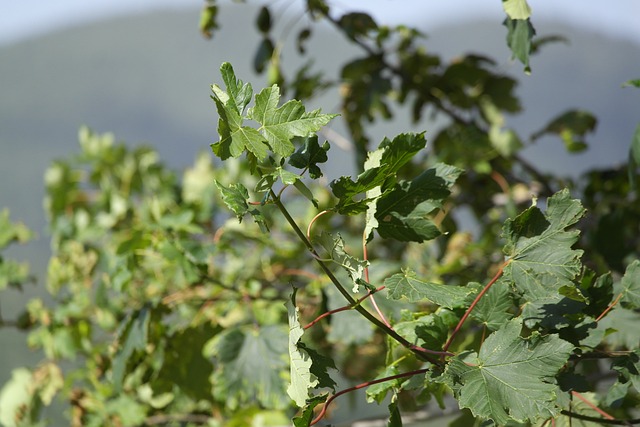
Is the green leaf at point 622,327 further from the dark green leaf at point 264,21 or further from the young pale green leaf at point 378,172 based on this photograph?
the dark green leaf at point 264,21

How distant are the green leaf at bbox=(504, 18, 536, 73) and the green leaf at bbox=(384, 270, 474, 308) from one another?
291mm

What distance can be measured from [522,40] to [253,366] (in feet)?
1.97

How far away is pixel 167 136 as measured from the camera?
6.52 meters

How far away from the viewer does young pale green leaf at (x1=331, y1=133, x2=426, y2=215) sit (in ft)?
1.91

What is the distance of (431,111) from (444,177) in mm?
1132

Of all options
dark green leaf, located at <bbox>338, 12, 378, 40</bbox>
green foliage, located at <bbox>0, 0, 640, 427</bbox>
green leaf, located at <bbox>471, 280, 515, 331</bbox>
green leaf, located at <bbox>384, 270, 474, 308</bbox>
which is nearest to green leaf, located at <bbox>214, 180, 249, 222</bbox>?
green foliage, located at <bbox>0, 0, 640, 427</bbox>

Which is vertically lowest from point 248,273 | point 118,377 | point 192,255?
point 118,377

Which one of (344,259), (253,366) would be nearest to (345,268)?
(344,259)

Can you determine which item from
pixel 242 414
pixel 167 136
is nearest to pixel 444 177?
pixel 242 414

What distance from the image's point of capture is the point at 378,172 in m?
0.59

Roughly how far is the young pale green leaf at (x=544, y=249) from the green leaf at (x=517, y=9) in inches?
9.1

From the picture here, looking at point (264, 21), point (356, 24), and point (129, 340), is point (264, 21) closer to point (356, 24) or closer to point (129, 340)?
point (356, 24)

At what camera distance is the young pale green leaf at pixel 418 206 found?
0.66 meters

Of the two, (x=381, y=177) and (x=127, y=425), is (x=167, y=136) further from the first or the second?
(x=381, y=177)
